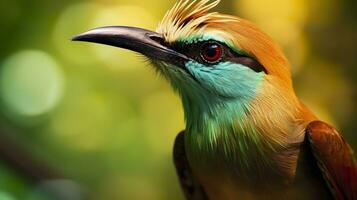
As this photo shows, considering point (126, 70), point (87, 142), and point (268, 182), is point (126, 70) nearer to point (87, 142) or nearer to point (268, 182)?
point (87, 142)

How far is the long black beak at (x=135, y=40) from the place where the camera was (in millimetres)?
3137

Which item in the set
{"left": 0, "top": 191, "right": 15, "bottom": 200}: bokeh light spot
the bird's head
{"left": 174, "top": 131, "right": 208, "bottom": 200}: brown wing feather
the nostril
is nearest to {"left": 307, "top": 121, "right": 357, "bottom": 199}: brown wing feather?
the bird's head

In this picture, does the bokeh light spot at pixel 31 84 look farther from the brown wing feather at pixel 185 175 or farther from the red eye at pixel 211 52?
the red eye at pixel 211 52

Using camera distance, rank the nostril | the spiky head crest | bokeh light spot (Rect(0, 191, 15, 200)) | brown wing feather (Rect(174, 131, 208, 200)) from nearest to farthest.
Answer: the spiky head crest, the nostril, brown wing feather (Rect(174, 131, 208, 200)), bokeh light spot (Rect(0, 191, 15, 200))

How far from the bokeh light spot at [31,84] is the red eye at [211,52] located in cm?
331

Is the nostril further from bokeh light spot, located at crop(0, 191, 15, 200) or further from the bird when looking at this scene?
bokeh light spot, located at crop(0, 191, 15, 200)

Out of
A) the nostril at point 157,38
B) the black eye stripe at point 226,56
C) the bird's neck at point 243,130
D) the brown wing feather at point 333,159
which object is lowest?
the brown wing feather at point 333,159

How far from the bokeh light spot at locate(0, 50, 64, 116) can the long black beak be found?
316 cm

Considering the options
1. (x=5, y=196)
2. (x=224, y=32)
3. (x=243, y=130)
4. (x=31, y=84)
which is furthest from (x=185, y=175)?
(x=31, y=84)

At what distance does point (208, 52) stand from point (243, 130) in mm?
373

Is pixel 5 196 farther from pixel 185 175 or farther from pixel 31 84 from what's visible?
pixel 31 84

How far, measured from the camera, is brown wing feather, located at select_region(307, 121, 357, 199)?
326 cm

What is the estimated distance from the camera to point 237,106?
3.24m

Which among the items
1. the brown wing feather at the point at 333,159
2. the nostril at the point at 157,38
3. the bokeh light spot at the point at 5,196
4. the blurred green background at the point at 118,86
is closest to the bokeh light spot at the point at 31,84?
the blurred green background at the point at 118,86
